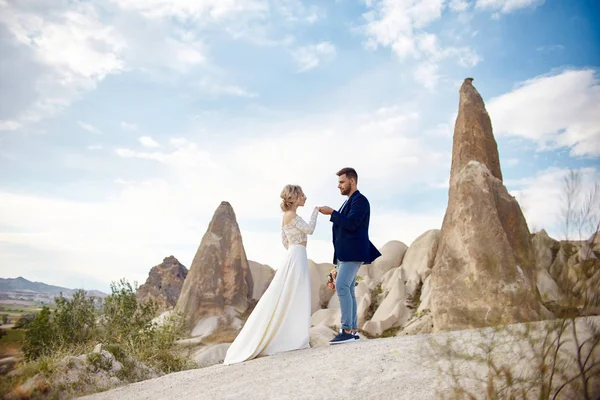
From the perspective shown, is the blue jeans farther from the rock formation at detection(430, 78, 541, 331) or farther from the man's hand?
the rock formation at detection(430, 78, 541, 331)

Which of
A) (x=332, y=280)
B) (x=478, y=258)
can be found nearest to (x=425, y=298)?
(x=478, y=258)

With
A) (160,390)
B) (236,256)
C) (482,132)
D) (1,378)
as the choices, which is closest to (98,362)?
(1,378)

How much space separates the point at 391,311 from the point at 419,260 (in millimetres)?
4082

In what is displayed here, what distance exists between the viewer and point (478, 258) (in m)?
14.0

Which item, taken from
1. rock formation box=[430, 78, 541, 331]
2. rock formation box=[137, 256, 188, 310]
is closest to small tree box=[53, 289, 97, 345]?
rock formation box=[430, 78, 541, 331]

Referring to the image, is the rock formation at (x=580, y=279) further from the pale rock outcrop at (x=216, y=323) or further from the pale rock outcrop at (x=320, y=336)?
the pale rock outcrop at (x=216, y=323)

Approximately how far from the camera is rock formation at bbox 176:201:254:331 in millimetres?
25984

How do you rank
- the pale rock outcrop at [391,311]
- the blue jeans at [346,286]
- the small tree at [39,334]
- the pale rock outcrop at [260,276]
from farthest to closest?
1. the pale rock outcrop at [260,276]
2. the pale rock outcrop at [391,311]
3. the small tree at [39,334]
4. the blue jeans at [346,286]

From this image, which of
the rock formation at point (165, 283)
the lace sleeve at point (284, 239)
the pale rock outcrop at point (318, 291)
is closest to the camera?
the lace sleeve at point (284, 239)

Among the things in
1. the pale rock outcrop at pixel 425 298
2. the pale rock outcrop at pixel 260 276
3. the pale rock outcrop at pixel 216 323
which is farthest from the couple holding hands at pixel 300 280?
the pale rock outcrop at pixel 260 276

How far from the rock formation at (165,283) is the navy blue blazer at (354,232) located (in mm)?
24366

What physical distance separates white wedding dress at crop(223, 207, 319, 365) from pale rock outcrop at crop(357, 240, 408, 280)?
20994mm

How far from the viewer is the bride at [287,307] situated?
588cm

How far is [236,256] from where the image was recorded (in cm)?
2791
